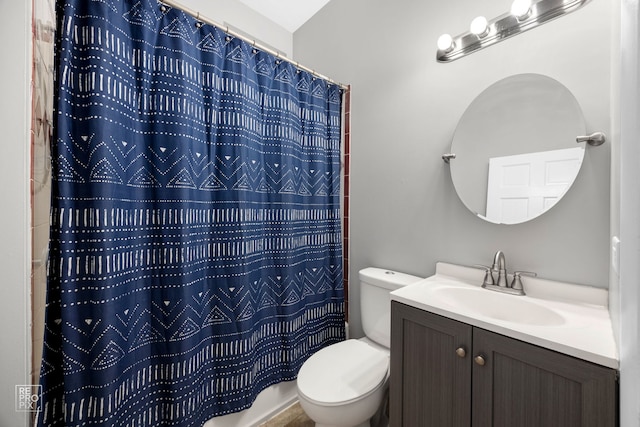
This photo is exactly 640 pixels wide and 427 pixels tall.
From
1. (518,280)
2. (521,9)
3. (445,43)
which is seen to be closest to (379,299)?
(518,280)

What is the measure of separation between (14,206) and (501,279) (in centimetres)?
191

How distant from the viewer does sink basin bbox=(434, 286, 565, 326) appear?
997mm

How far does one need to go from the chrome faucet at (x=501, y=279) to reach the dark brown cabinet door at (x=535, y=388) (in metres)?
0.40

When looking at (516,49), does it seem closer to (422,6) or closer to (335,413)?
(422,6)

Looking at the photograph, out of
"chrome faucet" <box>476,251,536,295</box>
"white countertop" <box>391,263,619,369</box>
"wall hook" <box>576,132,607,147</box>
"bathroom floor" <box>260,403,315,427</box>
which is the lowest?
"bathroom floor" <box>260,403,315,427</box>

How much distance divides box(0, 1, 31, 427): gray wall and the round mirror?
173 centimetres

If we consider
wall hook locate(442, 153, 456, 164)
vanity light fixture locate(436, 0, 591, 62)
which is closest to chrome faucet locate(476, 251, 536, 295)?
wall hook locate(442, 153, 456, 164)

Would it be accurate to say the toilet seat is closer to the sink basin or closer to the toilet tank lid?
the toilet tank lid

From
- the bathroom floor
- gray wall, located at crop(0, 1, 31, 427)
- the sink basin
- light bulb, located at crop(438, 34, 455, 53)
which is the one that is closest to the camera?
gray wall, located at crop(0, 1, 31, 427)

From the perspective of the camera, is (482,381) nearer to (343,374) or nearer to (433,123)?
(343,374)

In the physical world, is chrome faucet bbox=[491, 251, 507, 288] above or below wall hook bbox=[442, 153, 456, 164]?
below

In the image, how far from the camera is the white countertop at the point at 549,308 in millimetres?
721

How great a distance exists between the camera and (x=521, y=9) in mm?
1087

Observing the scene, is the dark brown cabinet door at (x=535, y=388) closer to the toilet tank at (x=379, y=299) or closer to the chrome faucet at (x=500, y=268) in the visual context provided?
the chrome faucet at (x=500, y=268)
